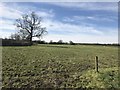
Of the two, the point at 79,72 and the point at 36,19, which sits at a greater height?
the point at 36,19

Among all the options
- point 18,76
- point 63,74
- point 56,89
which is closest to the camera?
point 56,89

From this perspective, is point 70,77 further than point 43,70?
No

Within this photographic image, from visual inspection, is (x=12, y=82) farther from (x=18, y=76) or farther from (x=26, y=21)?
(x=26, y=21)

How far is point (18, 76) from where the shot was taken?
11352 millimetres

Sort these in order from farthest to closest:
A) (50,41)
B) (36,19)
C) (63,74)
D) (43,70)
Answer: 1. (50,41)
2. (36,19)
3. (43,70)
4. (63,74)

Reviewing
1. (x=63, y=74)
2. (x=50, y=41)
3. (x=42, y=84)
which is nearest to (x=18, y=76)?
(x=42, y=84)

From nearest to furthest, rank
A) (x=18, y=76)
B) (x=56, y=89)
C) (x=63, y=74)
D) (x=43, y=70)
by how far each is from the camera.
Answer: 1. (x=56, y=89)
2. (x=18, y=76)
3. (x=63, y=74)
4. (x=43, y=70)

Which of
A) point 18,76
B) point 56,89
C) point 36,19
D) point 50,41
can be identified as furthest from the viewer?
point 50,41

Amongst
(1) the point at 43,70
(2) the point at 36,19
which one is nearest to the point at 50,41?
(2) the point at 36,19

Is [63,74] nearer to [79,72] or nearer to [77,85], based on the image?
[79,72]

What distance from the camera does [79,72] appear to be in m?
12.9

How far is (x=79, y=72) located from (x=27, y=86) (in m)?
3.98

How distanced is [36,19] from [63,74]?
53.4 m

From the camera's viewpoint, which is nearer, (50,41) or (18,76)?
(18,76)
